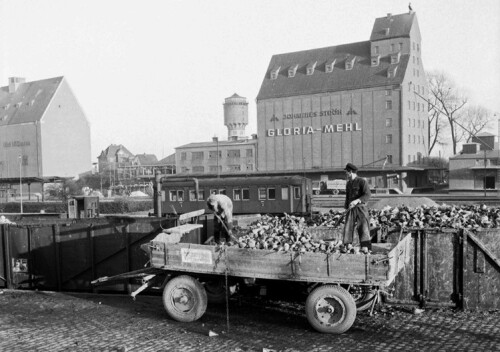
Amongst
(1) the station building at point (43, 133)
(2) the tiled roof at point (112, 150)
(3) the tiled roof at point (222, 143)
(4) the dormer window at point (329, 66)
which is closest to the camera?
(4) the dormer window at point (329, 66)

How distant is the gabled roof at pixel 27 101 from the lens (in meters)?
73.2

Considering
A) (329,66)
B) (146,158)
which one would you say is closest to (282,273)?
(329,66)

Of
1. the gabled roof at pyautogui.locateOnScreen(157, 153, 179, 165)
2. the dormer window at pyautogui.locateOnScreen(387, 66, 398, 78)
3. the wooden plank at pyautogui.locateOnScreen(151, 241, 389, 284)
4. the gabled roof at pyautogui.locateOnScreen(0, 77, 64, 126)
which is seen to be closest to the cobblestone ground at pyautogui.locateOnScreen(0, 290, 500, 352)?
the wooden plank at pyautogui.locateOnScreen(151, 241, 389, 284)

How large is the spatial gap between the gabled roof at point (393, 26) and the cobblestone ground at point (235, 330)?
206ft

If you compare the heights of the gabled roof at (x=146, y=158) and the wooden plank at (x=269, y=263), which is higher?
the gabled roof at (x=146, y=158)

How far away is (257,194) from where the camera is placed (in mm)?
32531

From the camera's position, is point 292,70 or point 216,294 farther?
point 292,70

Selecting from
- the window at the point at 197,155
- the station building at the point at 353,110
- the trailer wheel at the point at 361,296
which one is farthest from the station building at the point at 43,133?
the trailer wheel at the point at 361,296

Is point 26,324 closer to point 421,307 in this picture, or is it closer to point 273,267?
point 273,267

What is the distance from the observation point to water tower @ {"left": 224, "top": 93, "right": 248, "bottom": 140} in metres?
96.6

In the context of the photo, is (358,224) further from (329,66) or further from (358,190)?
(329,66)

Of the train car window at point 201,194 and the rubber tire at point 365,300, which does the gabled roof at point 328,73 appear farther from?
the rubber tire at point 365,300

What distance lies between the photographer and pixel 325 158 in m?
69.0

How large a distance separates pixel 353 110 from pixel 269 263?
2434 inches
